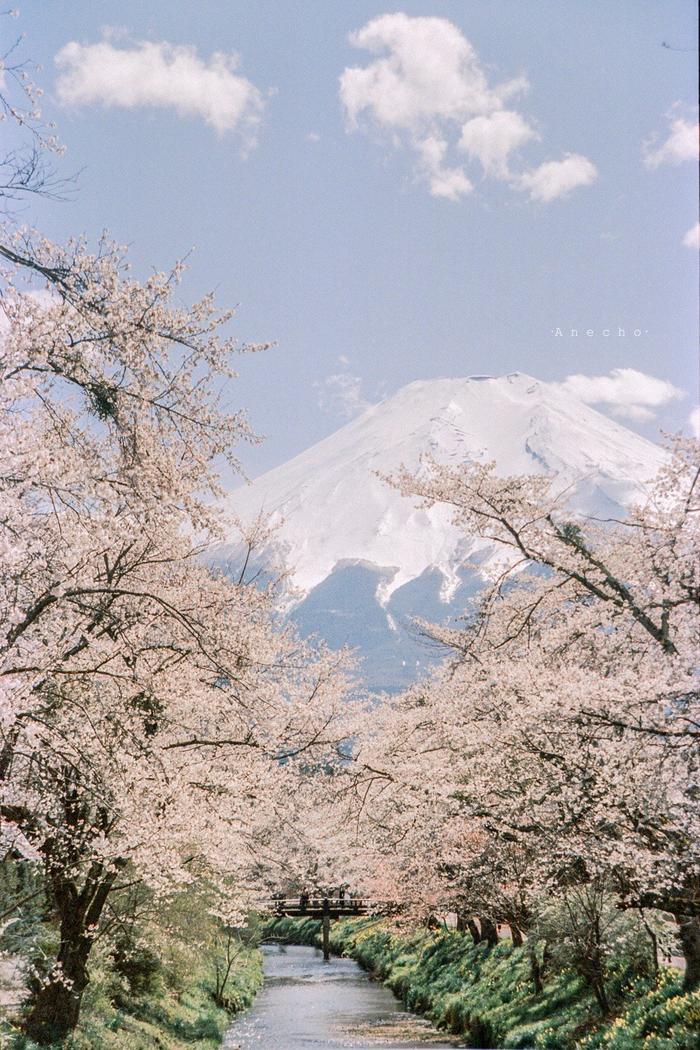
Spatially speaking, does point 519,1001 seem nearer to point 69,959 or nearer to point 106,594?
point 69,959

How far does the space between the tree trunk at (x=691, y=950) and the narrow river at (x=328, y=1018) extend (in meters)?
9.85

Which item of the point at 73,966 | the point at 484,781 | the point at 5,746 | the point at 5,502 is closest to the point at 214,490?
the point at 5,502

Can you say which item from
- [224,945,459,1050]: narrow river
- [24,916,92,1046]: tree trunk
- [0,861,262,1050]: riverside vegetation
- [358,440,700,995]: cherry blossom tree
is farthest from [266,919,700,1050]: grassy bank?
[24,916,92,1046]: tree trunk

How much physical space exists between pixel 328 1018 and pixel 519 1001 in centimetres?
1024

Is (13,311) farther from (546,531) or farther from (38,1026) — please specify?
(38,1026)

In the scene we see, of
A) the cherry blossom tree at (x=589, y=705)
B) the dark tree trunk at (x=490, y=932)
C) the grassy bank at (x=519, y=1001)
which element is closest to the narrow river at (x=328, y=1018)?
the grassy bank at (x=519, y=1001)

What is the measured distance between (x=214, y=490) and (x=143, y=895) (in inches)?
464

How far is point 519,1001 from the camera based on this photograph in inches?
802

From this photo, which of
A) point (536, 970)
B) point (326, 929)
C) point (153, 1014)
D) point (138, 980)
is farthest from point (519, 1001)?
point (326, 929)

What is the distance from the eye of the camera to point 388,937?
142 ft

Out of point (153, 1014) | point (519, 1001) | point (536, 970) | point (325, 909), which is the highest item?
point (536, 970)

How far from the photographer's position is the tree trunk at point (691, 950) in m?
12.6

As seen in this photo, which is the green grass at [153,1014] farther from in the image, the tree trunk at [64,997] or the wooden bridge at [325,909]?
the wooden bridge at [325,909]

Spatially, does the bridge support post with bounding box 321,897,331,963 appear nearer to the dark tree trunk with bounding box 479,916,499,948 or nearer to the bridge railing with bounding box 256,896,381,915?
the bridge railing with bounding box 256,896,381,915
